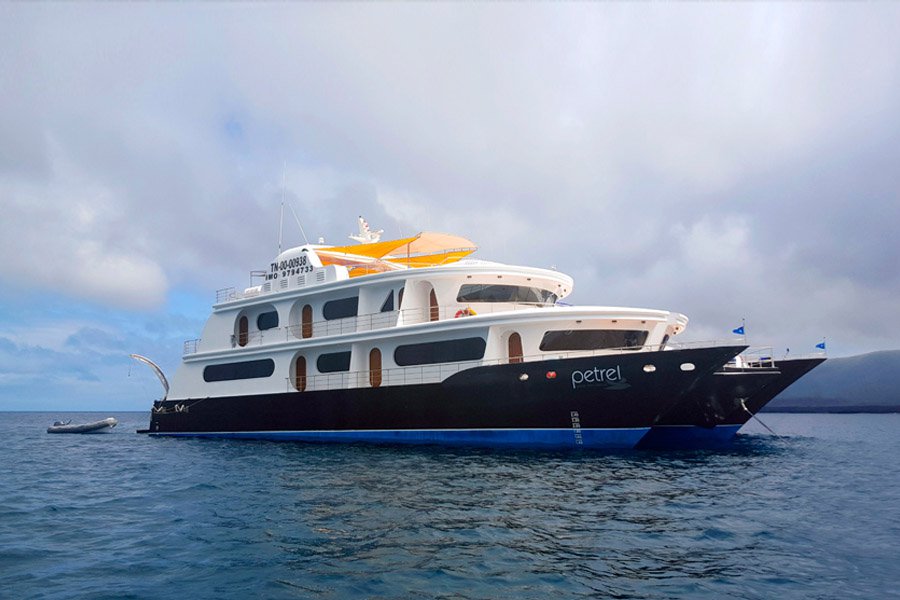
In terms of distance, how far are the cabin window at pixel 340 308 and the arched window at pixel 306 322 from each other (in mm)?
746

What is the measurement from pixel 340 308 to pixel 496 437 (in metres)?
7.46

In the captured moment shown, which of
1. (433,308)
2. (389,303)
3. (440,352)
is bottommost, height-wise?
(440,352)

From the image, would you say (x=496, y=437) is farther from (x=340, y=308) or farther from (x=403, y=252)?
(x=403, y=252)

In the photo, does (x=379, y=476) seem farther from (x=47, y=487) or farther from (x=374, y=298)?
(x=374, y=298)

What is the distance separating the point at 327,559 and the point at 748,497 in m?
7.28

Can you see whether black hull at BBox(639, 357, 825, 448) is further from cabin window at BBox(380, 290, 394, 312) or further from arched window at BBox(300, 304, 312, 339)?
arched window at BBox(300, 304, 312, 339)

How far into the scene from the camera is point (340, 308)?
2045cm

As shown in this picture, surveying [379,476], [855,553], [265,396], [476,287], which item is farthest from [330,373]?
[855,553]

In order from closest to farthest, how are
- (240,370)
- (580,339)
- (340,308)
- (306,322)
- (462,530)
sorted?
(462,530), (580,339), (340,308), (306,322), (240,370)

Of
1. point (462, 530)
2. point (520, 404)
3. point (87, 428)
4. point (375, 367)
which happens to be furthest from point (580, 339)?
point (87, 428)

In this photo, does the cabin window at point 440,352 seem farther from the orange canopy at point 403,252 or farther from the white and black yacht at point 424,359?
the orange canopy at point 403,252

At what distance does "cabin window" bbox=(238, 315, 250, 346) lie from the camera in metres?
22.9

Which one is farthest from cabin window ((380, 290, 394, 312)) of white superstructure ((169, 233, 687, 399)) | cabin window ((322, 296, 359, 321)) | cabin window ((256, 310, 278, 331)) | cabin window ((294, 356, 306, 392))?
cabin window ((256, 310, 278, 331))

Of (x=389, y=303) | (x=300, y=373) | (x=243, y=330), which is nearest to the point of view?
(x=389, y=303)
